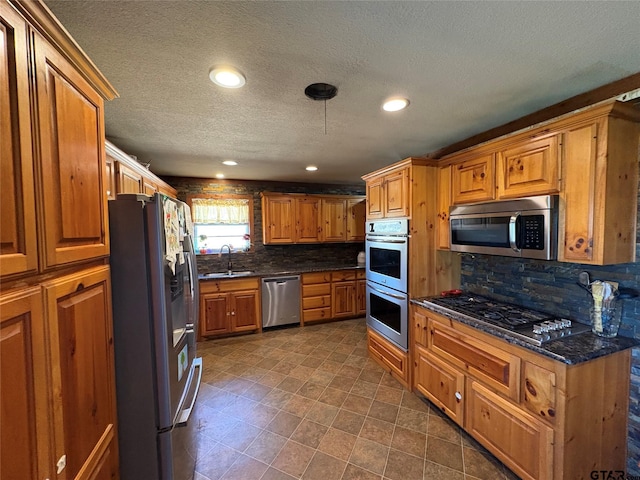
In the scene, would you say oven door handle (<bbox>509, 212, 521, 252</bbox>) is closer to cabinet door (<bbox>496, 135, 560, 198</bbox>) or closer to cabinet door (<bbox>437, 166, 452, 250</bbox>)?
cabinet door (<bbox>496, 135, 560, 198</bbox>)

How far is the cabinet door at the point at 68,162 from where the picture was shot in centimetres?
74

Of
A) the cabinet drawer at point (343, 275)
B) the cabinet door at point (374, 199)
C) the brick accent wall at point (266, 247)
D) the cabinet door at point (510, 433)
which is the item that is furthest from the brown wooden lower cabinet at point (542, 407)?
the brick accent wall at point (266, 247)

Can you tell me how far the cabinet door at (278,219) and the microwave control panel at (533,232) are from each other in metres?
3.40

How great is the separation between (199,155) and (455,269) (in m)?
3.03

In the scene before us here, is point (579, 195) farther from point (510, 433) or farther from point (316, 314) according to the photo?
point (316, 314)

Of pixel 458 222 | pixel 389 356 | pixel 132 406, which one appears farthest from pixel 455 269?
pixel 132 406

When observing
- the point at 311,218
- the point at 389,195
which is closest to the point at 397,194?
the point at 389,195

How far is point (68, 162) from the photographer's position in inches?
33.6

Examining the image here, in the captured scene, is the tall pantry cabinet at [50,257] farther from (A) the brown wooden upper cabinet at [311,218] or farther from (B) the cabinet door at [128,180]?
(A) the brown wooden upper cabinet at [311,218]

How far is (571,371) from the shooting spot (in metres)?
1.36

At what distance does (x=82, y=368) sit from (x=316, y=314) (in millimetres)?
3657

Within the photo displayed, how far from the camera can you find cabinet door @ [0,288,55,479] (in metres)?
0.60

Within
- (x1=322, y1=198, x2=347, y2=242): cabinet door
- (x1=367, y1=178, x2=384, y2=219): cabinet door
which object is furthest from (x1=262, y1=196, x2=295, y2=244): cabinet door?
(x1=367, y1=178, x2=384, y2=219): cabinet door

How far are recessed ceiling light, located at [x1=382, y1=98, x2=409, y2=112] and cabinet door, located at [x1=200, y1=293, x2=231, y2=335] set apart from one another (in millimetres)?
3270
